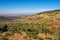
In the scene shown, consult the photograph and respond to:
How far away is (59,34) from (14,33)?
9.50 m

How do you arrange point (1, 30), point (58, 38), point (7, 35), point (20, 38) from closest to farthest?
point (58, 38) < point (20, 38) < point (7, 35) < point (1, 30)

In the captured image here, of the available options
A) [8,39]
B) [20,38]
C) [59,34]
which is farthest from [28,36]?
[59,34]

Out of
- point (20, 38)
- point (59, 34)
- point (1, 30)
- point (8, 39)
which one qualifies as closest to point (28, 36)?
point (20, 38)

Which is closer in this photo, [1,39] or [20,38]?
[1,39]

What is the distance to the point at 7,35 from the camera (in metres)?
29.3

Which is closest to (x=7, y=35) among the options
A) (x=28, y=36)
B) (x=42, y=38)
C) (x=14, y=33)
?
(x=14, y=33)

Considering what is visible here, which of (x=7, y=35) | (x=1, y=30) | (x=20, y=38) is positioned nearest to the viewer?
(x=20, y=38)

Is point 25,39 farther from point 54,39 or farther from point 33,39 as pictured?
point 54,39

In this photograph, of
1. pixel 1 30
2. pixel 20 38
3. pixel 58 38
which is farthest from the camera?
→ pixel 1 30

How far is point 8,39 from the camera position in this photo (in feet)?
88.1

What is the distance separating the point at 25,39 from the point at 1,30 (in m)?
9.10

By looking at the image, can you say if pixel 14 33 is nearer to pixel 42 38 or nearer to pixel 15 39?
pixel 15 39

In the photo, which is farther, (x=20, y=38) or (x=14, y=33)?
(x=14, y=33)

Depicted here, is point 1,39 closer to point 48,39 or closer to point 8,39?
point 8,39
